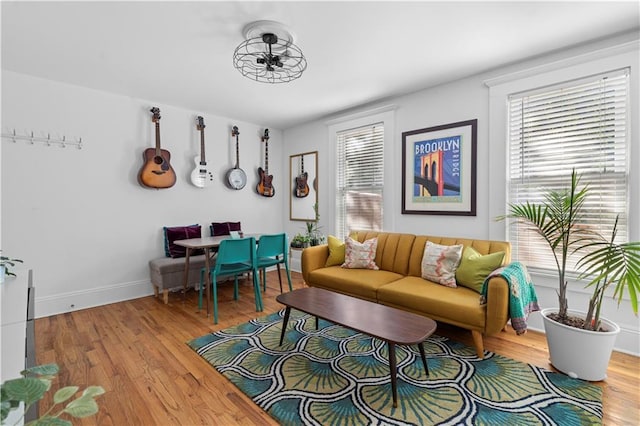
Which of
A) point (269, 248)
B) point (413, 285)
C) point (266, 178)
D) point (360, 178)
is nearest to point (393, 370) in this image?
point (413, 285)

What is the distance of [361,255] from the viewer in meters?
3.46

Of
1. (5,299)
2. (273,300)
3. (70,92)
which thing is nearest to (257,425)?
(5,299)

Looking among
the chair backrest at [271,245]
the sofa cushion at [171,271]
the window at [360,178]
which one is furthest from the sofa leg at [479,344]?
the sofa cushion at [171,271]

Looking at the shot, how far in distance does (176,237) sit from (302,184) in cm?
209

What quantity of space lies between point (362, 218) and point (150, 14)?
3141 mm

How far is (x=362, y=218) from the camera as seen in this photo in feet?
13.9

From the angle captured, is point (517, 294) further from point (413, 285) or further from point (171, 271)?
point (171, 271)

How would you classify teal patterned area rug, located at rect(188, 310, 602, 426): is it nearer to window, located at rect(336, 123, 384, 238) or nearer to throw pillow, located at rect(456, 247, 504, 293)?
throw pillow, located at rect(456, 247, 504, 293)

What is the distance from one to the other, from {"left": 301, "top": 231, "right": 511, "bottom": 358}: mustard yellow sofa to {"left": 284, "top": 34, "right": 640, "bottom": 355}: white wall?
28 centimetres

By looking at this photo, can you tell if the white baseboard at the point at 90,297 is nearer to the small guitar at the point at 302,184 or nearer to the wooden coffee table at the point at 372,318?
the wooden coffee table at the point at 372,318

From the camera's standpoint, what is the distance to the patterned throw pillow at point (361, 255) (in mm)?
3441

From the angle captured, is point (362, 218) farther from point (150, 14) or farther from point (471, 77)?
point (150, 14)

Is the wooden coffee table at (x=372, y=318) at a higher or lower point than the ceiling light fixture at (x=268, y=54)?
lower

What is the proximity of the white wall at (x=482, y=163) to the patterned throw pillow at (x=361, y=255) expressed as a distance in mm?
495
